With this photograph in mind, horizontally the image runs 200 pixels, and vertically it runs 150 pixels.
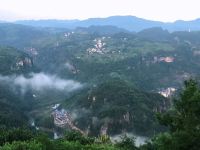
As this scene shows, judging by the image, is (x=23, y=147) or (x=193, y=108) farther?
(x=23, y=147)

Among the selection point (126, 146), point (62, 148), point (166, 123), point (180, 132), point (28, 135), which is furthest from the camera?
point (28, 135)

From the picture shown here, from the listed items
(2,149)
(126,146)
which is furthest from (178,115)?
(126,146)

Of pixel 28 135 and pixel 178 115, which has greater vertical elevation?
pixel 178 115

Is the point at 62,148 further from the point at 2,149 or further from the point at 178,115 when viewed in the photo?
the point at 178,115

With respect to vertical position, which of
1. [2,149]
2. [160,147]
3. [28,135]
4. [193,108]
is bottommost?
[28,135]

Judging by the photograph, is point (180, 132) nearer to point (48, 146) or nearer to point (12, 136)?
point (48, 146)

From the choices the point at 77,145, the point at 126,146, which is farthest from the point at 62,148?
the point at 126,146

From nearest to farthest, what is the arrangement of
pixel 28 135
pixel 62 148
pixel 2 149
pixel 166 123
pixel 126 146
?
pixel 166 123
pixel 2 149
pixel 62 148
pixel 126 146
pixel 28 135

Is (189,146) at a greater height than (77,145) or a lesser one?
greater

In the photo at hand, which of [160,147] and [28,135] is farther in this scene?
[28,135]
